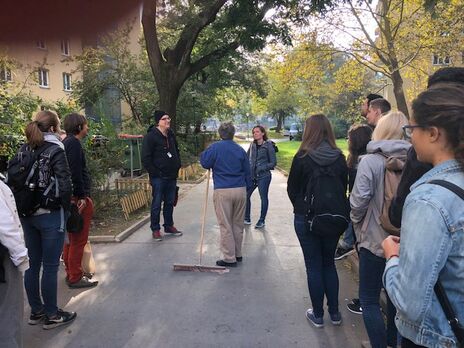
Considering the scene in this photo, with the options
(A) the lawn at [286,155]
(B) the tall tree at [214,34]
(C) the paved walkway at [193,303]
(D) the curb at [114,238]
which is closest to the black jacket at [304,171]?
(C) the paved walkway at [193,303]

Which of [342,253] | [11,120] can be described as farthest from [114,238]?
[342,253]

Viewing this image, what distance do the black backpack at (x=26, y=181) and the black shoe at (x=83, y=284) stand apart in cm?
147

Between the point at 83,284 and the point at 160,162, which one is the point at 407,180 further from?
the point at 160,162

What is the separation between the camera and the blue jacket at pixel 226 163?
5258mm

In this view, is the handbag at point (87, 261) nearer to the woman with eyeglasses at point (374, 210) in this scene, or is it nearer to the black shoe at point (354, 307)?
the black shoe at point (354, 307)

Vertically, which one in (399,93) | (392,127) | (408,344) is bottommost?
(408,344)

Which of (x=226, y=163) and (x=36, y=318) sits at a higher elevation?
(x=226, y=163)

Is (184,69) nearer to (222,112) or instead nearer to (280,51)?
(280,51)

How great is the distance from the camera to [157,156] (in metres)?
6.55

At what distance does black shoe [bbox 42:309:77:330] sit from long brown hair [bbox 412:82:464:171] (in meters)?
3.54

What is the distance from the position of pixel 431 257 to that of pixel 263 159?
5960 mm

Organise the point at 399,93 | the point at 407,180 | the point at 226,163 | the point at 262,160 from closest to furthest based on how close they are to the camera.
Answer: the point at 407,180
the point at 226,163
the point at 262,160
the point at 399,93

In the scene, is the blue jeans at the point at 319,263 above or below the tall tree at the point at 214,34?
below

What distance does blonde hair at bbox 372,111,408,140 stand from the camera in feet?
9.81
